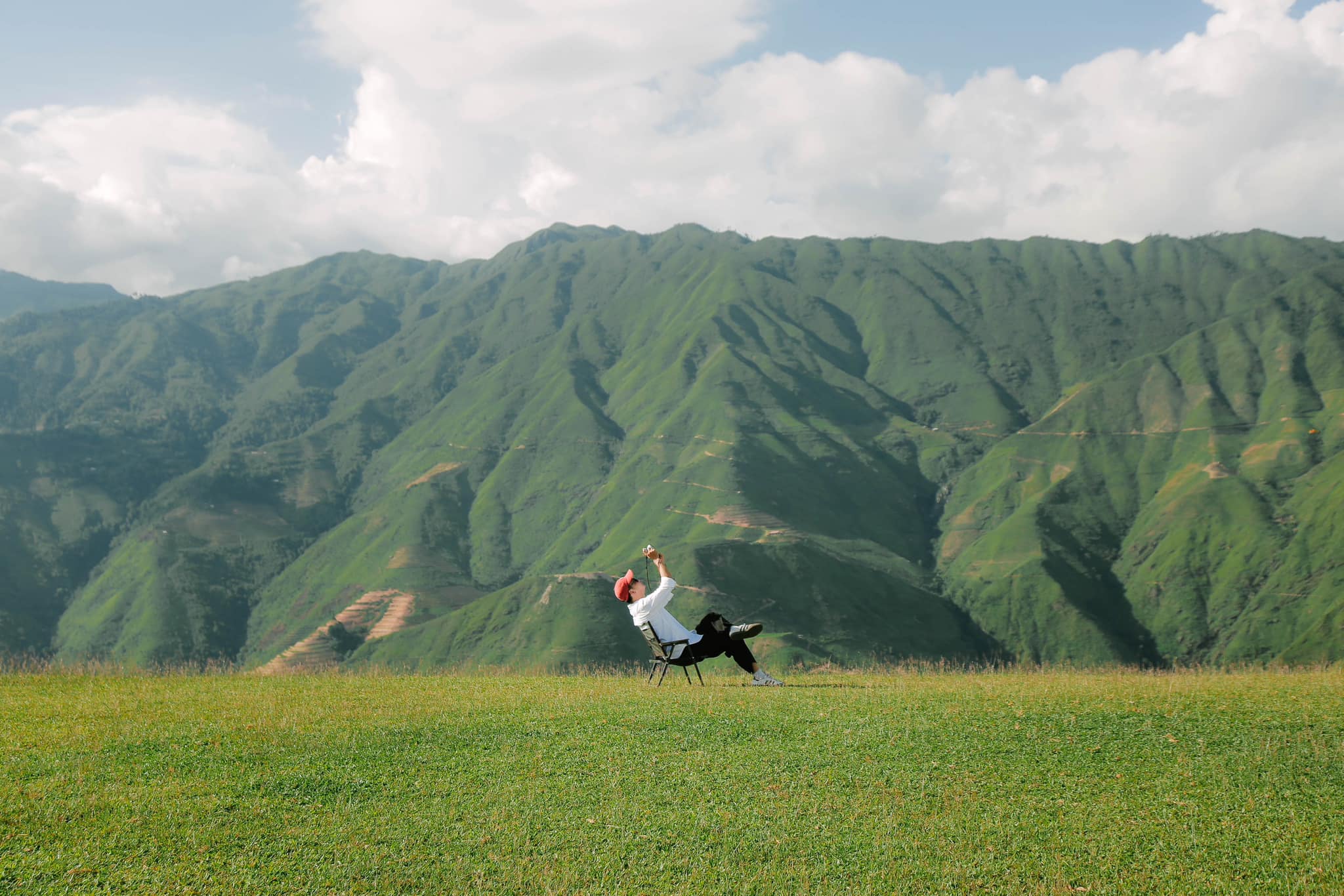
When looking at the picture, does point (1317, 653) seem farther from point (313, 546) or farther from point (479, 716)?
point (313, 546)

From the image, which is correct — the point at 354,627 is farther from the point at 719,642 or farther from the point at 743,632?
the point at 743,632

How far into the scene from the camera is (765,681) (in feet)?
56.5

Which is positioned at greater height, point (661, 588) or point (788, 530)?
point (661, 588)

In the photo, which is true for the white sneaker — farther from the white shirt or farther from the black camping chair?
the white shirt

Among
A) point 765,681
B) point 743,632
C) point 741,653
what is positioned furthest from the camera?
point 765,681

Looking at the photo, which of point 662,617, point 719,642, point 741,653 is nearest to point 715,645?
point 719,642

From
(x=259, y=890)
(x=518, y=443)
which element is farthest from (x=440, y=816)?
(x=518, y=443)

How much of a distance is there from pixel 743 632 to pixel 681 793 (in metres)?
5.19

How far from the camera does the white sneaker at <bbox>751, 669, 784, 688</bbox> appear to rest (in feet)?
56.0

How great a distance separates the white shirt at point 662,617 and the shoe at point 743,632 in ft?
1.84

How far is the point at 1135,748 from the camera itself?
40.9ft

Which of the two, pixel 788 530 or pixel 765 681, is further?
pixel 788 530

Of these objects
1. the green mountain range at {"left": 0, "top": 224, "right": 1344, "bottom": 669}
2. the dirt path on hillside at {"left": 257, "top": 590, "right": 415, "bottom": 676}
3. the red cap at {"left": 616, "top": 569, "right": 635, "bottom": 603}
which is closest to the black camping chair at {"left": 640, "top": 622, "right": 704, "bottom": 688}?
the red cap at {"left": 616, "top": 569, "right": 635, "bottom": 603}

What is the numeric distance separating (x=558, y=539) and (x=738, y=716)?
473 feet
